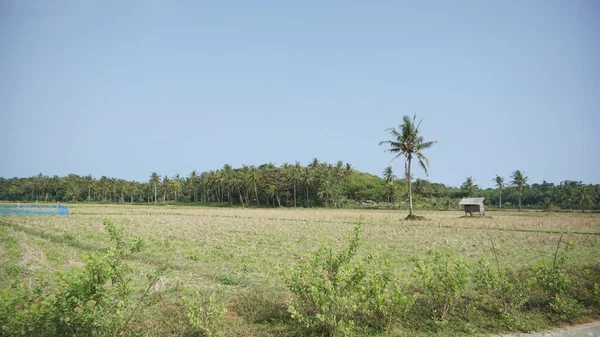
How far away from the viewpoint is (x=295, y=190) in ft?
318

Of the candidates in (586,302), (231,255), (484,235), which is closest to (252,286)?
(231,255)

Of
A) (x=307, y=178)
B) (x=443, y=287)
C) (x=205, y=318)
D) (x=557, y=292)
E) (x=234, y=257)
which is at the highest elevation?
(x=307, y=178)

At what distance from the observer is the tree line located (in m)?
91.1

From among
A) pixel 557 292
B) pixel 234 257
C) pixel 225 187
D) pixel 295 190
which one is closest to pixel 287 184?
pixel 295 190

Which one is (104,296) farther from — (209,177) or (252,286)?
(209,177)

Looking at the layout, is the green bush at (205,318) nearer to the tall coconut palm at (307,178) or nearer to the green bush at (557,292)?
the green bush at (557,292)

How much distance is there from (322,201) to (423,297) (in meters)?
84.4

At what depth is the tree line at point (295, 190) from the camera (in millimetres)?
91125

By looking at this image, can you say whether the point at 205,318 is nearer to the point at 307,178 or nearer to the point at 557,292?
the point at 557,292

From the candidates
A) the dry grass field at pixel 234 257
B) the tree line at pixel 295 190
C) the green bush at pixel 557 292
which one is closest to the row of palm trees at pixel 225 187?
the tree line at pixel 295 190

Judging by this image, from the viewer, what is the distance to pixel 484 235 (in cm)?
2361

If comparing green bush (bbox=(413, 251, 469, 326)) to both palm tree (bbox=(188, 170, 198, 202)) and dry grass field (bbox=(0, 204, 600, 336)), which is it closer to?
dry grass field (bbox=(0, 204, 600, 336))

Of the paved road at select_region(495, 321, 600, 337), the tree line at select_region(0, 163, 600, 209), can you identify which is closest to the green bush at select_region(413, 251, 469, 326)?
the paved road at select_region(495, 321, 600, 337)

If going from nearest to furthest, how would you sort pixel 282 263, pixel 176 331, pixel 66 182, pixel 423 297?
pixel 176 331 → pixel 423 297 → pixel 282 263 → pixel 66 182
